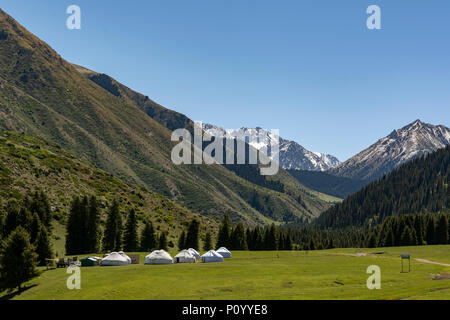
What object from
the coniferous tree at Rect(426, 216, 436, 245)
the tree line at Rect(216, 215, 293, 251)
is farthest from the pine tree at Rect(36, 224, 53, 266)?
the coniferous tree at Rect(426, 216, 436, 245)

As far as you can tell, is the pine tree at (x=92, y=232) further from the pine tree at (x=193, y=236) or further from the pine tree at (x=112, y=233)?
the pine tree at (x=193, y=236)

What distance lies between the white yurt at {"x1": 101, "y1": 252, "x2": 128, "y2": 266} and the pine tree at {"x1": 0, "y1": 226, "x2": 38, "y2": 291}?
674 inches

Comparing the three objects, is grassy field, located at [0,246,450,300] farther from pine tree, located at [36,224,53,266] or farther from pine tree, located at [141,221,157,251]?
Result: pine tree, located at [141,221,157,251]

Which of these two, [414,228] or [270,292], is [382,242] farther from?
[270,292]

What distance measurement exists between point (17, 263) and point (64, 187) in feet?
293

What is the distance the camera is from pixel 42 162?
6191 inches

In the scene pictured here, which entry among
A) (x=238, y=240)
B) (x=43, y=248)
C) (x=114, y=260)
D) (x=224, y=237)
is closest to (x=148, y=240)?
(x=224, y=237)

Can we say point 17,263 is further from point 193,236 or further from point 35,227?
point 193,236

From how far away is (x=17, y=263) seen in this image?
6225cm

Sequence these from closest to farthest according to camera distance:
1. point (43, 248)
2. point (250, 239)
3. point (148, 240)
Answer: point (43, 248) < point (148, 240) < point (250, 239)

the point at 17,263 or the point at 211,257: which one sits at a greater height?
the point at 17,263

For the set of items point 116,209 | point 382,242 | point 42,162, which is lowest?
point 382,242
